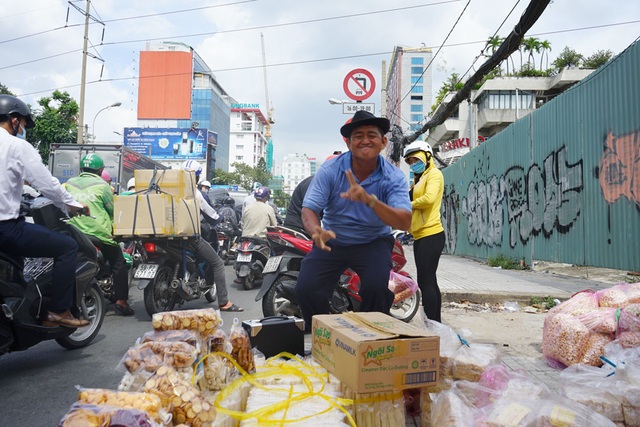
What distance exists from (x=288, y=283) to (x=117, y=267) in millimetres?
2237

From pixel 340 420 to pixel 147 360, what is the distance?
900 millimetres

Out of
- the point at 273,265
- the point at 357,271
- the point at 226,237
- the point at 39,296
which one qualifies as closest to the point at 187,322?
the point at 357,271

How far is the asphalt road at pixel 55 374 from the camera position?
289 centimetres

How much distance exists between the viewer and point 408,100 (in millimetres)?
110312

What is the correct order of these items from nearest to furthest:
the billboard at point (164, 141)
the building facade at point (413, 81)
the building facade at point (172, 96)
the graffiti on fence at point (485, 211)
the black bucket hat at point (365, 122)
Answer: the black bucket hat at point (365, 122), the graffiti on fence at point (485, 211), the billboard at point (164, 141), the building facade at point (172, 96), the building facade at point (413, 81)

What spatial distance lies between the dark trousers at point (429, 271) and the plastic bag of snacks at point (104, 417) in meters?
A: 2.98

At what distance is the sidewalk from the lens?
6.53 m

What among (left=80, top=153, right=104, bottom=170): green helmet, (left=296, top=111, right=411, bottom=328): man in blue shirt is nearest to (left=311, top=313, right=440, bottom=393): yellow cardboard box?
(left=296, top=111, right=411, bottom=328): man in blue shirt

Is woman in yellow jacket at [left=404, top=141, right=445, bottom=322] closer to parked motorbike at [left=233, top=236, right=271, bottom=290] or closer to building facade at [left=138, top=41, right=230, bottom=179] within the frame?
parked motorbike at [left=233, top=236, right=271, bottom=290]

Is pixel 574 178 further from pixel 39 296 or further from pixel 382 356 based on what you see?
pixel 39 296

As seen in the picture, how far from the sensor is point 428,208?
4.34 m

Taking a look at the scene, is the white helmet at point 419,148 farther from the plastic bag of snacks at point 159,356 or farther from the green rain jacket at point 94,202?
the green rain jacket at point 94,202

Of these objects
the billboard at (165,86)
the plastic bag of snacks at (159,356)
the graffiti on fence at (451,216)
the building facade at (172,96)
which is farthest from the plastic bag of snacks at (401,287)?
the billboard at (165,86)

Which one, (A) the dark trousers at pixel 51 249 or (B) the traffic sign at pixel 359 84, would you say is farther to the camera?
(B) the traffic sign at pixel 359 84
